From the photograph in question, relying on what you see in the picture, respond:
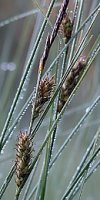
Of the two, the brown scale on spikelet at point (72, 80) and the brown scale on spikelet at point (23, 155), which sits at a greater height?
the brown scale on spikelet at point (72, 80)

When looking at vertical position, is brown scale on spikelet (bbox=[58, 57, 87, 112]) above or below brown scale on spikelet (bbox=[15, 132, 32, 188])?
above

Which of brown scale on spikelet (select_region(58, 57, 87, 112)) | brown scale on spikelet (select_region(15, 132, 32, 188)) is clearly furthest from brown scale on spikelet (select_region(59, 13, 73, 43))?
brown scale on spikelet (select_region(15, 132, 32, 188))

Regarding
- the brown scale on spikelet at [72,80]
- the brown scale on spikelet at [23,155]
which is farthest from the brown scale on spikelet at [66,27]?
the brown scale on spikelet at [23,155]

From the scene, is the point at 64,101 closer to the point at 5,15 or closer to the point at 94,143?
the point at 94,143

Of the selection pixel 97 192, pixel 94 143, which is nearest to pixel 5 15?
pixel 97 192

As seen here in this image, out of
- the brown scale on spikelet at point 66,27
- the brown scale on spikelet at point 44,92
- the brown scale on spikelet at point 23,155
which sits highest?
the brown scale on spikelet at point 66,27

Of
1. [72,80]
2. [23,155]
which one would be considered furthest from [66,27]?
[23,155]

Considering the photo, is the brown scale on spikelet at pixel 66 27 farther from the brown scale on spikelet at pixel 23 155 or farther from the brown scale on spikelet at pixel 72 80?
the brown scale on spikelet at pixel 23 155

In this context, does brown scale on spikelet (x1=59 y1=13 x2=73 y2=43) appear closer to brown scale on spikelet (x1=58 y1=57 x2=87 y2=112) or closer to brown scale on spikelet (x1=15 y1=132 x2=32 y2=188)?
brown scale on spikelet (x1=58 y1=57 x2=87 y2=112)

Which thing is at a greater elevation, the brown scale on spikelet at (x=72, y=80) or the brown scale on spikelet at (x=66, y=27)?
the brown scale on spikelet at (x=66, y=27)
